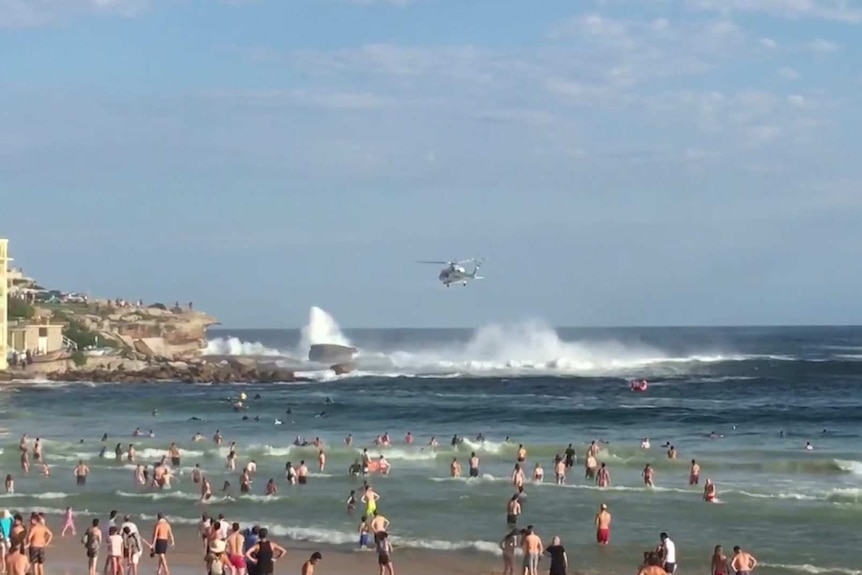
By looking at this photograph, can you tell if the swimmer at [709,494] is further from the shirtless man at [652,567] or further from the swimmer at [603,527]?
the shirtless man at [652,567]

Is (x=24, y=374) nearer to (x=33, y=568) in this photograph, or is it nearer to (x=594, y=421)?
(x=594, y=421)

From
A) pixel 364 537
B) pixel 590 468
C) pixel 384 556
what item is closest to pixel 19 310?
pixel 590 468

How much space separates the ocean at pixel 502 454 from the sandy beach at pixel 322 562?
0.82 m

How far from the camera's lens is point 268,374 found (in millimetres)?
97312

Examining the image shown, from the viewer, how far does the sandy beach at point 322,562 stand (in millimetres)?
22766

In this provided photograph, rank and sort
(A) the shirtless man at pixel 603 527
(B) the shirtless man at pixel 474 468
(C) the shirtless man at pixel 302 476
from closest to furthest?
(A) the shirtless man at pixel 603 527
(C) the shirtless man at pixel 302 476
(B) the shirtless man at pixel 474 468

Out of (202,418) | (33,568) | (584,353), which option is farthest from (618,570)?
(584,353)

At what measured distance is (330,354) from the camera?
461 ft

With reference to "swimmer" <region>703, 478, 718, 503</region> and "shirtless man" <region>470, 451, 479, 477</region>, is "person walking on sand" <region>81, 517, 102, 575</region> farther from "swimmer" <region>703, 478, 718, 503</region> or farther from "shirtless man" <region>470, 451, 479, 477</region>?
"shirtless man" <region>470, 451, 479, 477</region>

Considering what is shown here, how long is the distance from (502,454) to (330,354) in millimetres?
96438

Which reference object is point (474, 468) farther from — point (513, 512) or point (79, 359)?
point (79, 359)

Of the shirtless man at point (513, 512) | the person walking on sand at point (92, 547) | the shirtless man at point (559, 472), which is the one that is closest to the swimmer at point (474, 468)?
the shirtless man at point (559, 472)

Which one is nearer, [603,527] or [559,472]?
[603,527]

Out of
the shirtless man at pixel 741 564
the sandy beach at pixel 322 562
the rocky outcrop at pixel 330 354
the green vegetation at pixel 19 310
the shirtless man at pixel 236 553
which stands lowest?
the sandy beach at pixel 322 562
